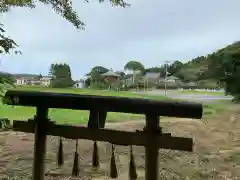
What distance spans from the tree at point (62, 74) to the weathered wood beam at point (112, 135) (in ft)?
34.4

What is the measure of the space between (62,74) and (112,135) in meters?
11.5

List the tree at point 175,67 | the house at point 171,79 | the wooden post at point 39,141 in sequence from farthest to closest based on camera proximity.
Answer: the tree at point 175,67 → the house at point 171,79 → the wooden post at point 39,141

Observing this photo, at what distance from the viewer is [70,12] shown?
3746 millimetres

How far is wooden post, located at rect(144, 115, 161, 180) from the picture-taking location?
1.47 meters

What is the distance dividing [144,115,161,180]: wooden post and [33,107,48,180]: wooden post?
24.2 inches

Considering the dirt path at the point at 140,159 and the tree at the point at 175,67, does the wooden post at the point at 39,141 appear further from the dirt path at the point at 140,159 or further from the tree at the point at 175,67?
the tree at the point at 175,67

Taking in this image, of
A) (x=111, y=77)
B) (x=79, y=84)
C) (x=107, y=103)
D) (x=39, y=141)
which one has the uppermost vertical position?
(x=111, y=77)

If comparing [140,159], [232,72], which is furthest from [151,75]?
[140,159]

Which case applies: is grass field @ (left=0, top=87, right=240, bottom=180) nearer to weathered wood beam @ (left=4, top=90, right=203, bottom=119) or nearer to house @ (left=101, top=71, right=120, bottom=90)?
weathered wood beam @ (left=4, top=90, right=203, bottom=119)

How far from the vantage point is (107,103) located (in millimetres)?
1530

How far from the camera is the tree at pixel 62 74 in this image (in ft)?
40.1

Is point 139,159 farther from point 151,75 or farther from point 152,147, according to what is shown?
point 151,75

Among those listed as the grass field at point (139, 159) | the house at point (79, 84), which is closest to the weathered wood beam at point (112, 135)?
the grass field at point (139, 159)

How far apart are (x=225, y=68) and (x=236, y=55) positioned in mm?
639
